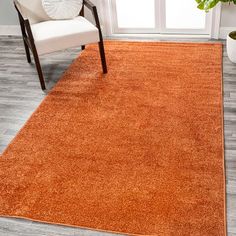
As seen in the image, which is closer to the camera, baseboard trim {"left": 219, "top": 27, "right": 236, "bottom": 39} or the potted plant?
the potted plant

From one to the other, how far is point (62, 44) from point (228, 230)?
1903mm

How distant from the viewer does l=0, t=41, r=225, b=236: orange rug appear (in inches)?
72.9

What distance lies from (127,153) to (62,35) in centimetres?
119

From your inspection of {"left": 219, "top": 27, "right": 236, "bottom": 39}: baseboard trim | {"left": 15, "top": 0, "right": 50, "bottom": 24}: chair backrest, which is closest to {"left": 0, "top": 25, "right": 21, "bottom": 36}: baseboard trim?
{"left": 15, "top": 0, "right": 50, "bottom": 24}: chair backrest

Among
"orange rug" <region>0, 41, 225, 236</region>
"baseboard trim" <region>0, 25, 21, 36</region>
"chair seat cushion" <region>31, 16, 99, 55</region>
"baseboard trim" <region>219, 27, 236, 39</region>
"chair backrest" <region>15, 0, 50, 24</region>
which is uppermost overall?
"chair backrest" <region>15, 0, 50, 24</region>

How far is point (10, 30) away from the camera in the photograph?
4.05 meters

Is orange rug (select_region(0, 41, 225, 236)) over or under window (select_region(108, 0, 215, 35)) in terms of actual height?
under

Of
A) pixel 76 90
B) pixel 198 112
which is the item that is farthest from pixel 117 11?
pixel 198 112

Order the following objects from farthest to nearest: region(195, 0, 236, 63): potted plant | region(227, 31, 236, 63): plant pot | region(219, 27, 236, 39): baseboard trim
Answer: region(219, 27, 236, 39): baseboard trim → region(227, 31, 236, 63): plant pot → region(195, 0, 236, 63): potted plant

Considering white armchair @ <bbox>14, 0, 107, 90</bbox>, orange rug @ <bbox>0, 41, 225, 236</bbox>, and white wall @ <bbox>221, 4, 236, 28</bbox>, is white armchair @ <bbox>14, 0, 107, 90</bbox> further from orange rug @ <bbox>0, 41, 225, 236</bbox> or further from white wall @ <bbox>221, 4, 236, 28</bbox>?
white wall @ <bbox>221, 4, 236, 28</bbox>

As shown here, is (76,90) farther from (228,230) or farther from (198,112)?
(228,230)

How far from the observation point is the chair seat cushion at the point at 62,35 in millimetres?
2799

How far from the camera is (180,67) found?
10.3ft

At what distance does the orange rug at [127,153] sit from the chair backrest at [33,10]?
21.3 inches
